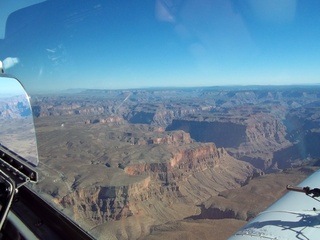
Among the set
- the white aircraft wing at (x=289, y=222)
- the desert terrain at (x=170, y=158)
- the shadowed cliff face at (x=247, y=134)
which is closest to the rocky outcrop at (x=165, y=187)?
the desert terrain at (x=170, y=158)

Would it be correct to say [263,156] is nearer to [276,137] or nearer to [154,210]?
[276,137]

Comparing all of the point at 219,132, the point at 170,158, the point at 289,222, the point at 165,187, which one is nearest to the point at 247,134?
the point at 219,132

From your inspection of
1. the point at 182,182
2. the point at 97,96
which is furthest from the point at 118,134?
the point at 182,182

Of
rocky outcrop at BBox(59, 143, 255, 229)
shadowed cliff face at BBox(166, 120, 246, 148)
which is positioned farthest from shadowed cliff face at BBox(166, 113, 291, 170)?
rocky outcrop at BBox(59, 143, 255, 229)

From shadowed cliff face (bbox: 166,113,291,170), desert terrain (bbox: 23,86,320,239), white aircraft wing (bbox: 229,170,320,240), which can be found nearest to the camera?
white aircraft wing (bbox: 229,170,320,240)

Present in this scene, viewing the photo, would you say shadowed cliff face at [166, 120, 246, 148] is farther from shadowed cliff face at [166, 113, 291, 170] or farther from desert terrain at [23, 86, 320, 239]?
desert terrain at [23, 86, 320, 239]

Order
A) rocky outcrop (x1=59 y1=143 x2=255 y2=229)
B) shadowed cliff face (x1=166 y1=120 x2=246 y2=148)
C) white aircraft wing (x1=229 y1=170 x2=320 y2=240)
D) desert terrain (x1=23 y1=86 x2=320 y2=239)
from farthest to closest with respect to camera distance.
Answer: shadowed cliff face (x1=166 y1=120 x2=246 y2=148), rocky outcrop (x1=59 y1=143 x2=255 y2=229), desert terrain (x1=23 y1=86 x2=320 y2=239), white aircraft wing (x1=229 y1=170 x2=320 y2=240)

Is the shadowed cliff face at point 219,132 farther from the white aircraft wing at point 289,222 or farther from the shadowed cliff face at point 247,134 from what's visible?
the white aircraft wing at point 289,222
